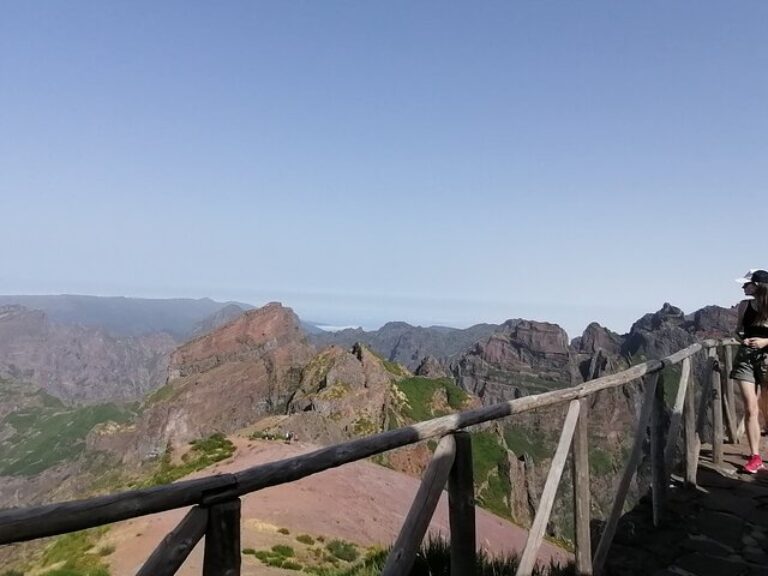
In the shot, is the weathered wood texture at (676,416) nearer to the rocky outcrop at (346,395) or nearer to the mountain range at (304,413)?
the mountain range at (304,413)

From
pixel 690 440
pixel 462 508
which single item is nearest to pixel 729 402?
pixel 690 440

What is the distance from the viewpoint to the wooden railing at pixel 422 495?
6.97 feet

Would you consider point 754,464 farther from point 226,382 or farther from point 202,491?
point 226,382

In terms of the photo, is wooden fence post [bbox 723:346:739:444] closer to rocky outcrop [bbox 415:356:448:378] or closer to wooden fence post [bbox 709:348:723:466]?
wooden fence post [bbox 709:348:723:466]

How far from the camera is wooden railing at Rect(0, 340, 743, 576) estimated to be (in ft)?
6.97

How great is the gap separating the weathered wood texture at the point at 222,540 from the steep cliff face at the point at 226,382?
8716cm

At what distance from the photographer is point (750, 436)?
7902 mm

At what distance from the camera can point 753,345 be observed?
7430 mm

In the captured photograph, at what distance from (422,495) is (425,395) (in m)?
78.4

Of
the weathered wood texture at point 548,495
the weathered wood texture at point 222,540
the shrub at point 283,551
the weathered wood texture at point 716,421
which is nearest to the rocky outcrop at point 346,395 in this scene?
the shrub at point 283,551

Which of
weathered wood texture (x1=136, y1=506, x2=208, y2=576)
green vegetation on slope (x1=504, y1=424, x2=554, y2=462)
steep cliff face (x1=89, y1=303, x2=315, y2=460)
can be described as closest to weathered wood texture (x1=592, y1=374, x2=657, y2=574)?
weathered wood texture (x1=136, y1=506, x2=208, y2=576)

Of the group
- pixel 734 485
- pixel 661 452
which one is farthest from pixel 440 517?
pixel 661 452

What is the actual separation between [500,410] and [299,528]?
1306cm

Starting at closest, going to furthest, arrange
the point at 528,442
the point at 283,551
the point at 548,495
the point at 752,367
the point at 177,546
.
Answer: the point at 177,546, the point at 548,495, the point at 752,367, the point at 283,551, the point at 528,442
